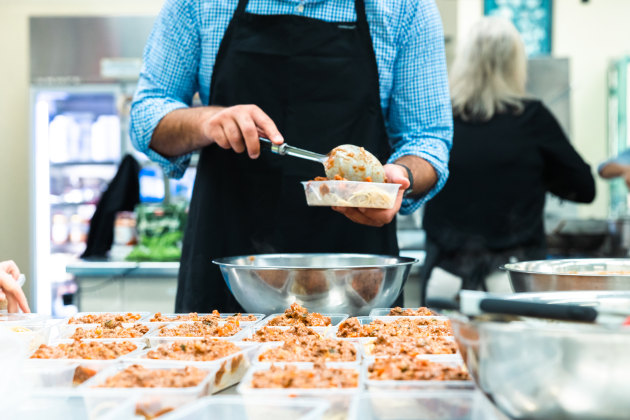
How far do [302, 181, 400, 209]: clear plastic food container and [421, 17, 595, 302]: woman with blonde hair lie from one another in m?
1.49

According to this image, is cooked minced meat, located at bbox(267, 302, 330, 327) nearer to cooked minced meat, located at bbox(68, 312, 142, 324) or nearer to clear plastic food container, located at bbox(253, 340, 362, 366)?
clear plastic food container, located at bbox(253, 340, 362, 366)

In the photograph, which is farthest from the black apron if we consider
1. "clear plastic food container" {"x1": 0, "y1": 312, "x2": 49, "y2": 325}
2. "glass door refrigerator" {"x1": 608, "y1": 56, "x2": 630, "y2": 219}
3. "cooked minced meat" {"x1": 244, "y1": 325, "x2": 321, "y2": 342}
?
"glass door refrigerator" {"x1": 608, "y1": 56, "x2": 630, "y2": 219}

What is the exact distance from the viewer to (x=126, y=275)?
3490 millimetres

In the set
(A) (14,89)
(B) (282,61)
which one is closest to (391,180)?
(B) (282,61)

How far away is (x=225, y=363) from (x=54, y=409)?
255 mm

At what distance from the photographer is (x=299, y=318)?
49.3 inches

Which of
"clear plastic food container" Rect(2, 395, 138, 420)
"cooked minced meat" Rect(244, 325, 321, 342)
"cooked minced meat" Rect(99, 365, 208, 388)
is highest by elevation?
"cooked minced meat" Rect(99, 365, 208, 388)

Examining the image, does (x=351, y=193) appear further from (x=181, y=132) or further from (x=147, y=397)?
(x=147, y=397)

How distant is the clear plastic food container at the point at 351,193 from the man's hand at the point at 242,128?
0.17 m

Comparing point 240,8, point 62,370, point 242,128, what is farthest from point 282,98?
point 62,370

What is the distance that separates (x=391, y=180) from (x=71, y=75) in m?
4.02

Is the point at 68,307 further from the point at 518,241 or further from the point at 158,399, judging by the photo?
the point at 158,399

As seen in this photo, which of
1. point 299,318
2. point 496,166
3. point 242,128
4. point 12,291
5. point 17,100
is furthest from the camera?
point 17,100

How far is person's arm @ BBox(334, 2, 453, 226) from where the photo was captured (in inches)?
72.8
